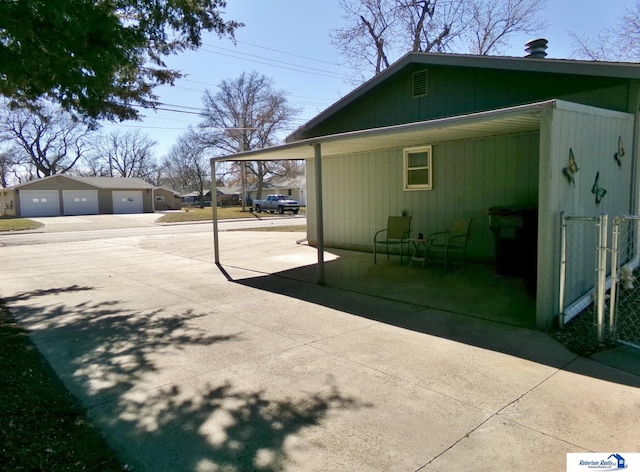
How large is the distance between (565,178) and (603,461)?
114 inches

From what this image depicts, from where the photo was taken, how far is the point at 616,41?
16781 mm

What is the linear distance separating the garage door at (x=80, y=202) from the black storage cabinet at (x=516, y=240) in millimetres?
39398

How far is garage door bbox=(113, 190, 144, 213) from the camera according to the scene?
131 ft

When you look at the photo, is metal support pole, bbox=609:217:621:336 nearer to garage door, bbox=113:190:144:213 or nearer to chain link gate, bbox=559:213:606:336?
chain link gate, bbox=559:213:606:336

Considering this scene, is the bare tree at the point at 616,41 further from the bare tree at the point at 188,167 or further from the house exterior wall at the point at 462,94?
the bare tree at the point at 188,167

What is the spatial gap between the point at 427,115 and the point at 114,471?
775cm

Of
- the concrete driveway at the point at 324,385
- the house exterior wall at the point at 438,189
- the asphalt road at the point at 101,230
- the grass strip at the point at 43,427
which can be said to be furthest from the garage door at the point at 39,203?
the grass strip at the point at 43,427

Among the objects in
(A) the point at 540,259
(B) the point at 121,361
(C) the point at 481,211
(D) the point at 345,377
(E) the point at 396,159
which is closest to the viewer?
(D) the point at 345,377

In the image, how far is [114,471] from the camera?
7.28 ft

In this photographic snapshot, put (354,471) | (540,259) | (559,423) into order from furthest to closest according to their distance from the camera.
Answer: (540,259), (559,423), (354,471)

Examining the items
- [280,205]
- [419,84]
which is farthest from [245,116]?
[419,84]

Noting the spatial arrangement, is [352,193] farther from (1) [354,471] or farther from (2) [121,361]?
(1) [354,471]

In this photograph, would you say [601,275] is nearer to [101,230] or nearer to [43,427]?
[43,427]

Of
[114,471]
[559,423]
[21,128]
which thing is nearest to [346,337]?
[559,423]
